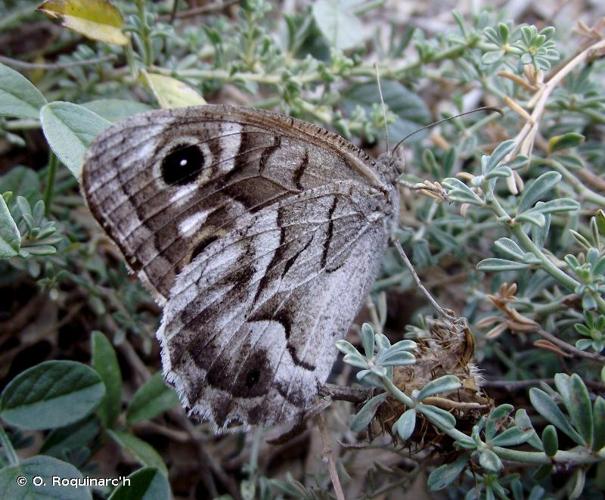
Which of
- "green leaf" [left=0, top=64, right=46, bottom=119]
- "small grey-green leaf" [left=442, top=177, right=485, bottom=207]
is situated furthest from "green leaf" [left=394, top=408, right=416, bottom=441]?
"green leaf" [left=0, top=64, right=46, bottom=119]

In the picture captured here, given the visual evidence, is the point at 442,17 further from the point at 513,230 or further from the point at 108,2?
the point at 513,230

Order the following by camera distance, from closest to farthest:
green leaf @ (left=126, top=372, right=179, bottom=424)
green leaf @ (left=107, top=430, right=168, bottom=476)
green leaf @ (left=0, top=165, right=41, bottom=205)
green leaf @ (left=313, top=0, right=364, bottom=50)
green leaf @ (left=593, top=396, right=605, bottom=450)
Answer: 1. green leaf @ (left=593, top=396, right=605, bottom=450)
2. green leaf @ (left=107, top=430, right=168, bottom=476)
3. green leaf @ (left=126, top=372, right=179, bottom=424)
4. green leaf @ (left=0, top=165, right=41, bottom=205)
5. green leaf @ (left=313, top=0, right=364, bottom=50)

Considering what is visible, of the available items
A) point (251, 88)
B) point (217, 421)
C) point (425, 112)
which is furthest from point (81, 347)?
point (425, 112)

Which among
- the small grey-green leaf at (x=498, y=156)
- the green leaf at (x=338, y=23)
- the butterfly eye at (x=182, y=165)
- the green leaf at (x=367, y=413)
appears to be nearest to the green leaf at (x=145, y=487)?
the green leaf at (x=367, y=413)

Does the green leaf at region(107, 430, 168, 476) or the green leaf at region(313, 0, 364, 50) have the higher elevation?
the green leaf at region(313, 0, 364, 50)

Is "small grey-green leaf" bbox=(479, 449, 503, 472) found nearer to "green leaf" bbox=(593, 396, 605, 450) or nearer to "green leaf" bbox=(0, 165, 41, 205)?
"green leaf" bbox=(593, 396, 605, 450)

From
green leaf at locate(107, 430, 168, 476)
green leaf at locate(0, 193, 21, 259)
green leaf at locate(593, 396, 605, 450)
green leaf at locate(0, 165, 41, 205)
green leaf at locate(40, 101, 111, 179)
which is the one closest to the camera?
green leaf at locate(593, 396, 605, 450)

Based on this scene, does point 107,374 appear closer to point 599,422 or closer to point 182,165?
point 182,165

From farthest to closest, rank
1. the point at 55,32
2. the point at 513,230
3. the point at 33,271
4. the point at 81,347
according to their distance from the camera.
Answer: the point at 55,32 → the point at 81,347 → the point at 33,271 → the point at 513,230
